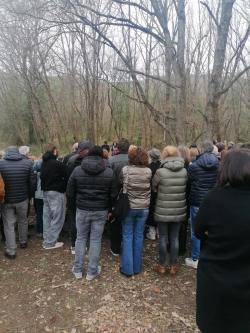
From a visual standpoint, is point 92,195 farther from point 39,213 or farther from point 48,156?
point 39,213

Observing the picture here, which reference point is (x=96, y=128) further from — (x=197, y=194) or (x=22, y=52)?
(x=197, y=194)

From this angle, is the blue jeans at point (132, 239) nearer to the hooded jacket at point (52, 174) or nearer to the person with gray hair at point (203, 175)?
A: the person with gray hair at point (203, 175)

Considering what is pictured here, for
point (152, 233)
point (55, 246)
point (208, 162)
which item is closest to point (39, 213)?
point (55, 246)

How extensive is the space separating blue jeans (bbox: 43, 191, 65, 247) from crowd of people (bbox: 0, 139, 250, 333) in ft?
0.06

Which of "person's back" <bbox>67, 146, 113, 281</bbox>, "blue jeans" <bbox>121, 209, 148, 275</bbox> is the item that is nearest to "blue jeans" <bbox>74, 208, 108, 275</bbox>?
"person's back" <bbox>67, 146, 113, 281</bbox>

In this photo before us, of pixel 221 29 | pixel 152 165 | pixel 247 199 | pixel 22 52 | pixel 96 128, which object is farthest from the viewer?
pixel 96 128

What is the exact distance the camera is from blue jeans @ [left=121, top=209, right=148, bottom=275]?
473 cm

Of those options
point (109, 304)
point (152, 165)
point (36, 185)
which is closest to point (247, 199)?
point (109, 304)

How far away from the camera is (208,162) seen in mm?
4777

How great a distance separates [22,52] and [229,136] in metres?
13.4

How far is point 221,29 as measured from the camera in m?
6.55

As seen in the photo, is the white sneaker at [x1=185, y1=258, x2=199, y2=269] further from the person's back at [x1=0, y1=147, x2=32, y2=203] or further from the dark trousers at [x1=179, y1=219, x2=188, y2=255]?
the person's back at [x1=0, y1=147, x2=32, y2=203]

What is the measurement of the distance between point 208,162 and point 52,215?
3138 mm

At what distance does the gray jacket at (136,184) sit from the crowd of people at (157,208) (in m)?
0.02
